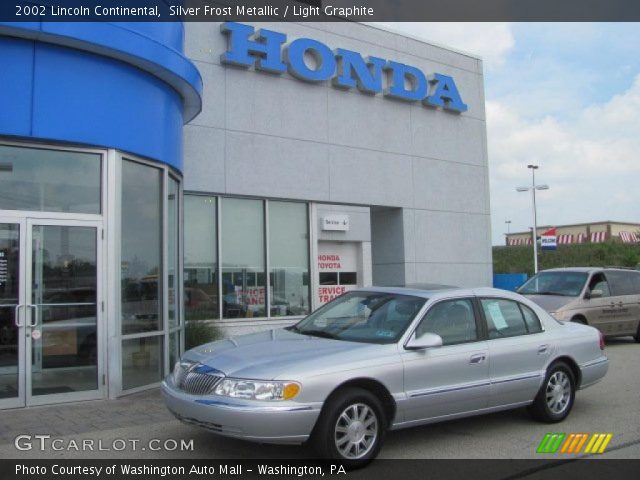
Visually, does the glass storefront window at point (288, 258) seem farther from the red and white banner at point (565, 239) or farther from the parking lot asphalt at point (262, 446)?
the red and white banner at point (565, 239)

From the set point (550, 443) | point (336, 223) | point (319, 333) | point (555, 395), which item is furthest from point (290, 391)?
point (336, 223)

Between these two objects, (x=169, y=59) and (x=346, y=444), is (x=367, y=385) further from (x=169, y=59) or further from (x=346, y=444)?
(x=169, y=59)

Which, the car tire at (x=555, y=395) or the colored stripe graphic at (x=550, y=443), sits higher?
the car tire at (x=555, y=395)

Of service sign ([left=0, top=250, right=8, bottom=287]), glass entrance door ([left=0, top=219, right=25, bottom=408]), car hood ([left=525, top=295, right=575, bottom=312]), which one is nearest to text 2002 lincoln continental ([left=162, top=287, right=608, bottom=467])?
glass entrance door ([left=0, top=219, right=25, bottom=408])

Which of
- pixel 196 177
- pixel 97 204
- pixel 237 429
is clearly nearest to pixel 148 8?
pixel 97 204

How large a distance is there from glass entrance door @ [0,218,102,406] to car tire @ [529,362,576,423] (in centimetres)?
534

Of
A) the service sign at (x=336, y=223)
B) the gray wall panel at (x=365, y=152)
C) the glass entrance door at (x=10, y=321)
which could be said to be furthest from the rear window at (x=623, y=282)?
the glass entrance door at (x=10, y=321)

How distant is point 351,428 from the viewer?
18.4 feet

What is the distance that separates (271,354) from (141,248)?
408 centimetres

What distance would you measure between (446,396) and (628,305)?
10.4 m

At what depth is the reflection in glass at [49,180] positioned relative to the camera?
8.10 metres

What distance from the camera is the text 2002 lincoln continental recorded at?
538 centimetres

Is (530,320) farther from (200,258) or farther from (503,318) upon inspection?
(200,258)

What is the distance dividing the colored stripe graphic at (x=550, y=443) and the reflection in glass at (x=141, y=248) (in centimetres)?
534
